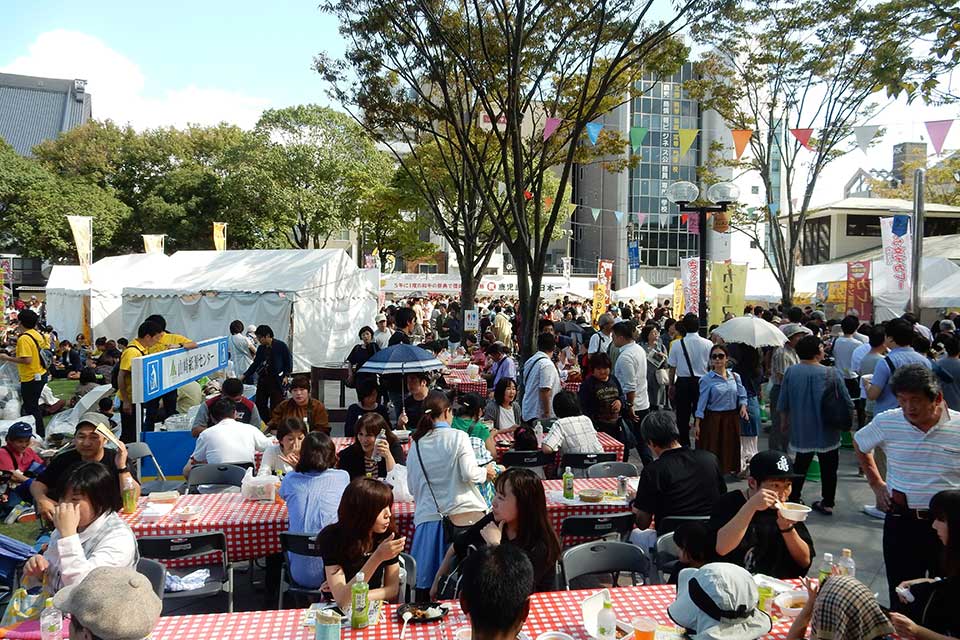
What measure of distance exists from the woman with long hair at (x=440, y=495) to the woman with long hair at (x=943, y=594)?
238cm

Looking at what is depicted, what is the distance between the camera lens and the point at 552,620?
3.18m

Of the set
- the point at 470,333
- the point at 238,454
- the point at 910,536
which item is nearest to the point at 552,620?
the point at 910,536

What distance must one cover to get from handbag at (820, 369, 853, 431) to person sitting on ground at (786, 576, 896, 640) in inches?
170

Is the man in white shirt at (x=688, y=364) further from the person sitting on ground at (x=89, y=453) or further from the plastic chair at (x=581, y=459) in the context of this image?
the person sitting on ground at (x=89, y=453)

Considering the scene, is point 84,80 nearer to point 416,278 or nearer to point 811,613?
point 416,278

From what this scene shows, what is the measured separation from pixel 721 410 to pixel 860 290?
13.7 meters

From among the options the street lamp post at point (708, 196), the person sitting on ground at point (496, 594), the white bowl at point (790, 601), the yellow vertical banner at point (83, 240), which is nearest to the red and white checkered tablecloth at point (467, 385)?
the street lamp post at point (708, 196)

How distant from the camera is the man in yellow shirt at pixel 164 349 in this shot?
8398mm

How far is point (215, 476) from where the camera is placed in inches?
233

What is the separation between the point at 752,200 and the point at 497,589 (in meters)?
59.4

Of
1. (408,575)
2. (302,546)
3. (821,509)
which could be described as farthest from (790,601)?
(821,509)

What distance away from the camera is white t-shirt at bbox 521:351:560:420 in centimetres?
→ 771

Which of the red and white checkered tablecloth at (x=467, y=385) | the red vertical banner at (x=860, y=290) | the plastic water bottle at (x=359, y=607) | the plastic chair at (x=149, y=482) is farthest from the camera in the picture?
the red vertical banner at (x=860, y=290)

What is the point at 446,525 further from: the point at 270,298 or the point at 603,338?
the point at 270,298
